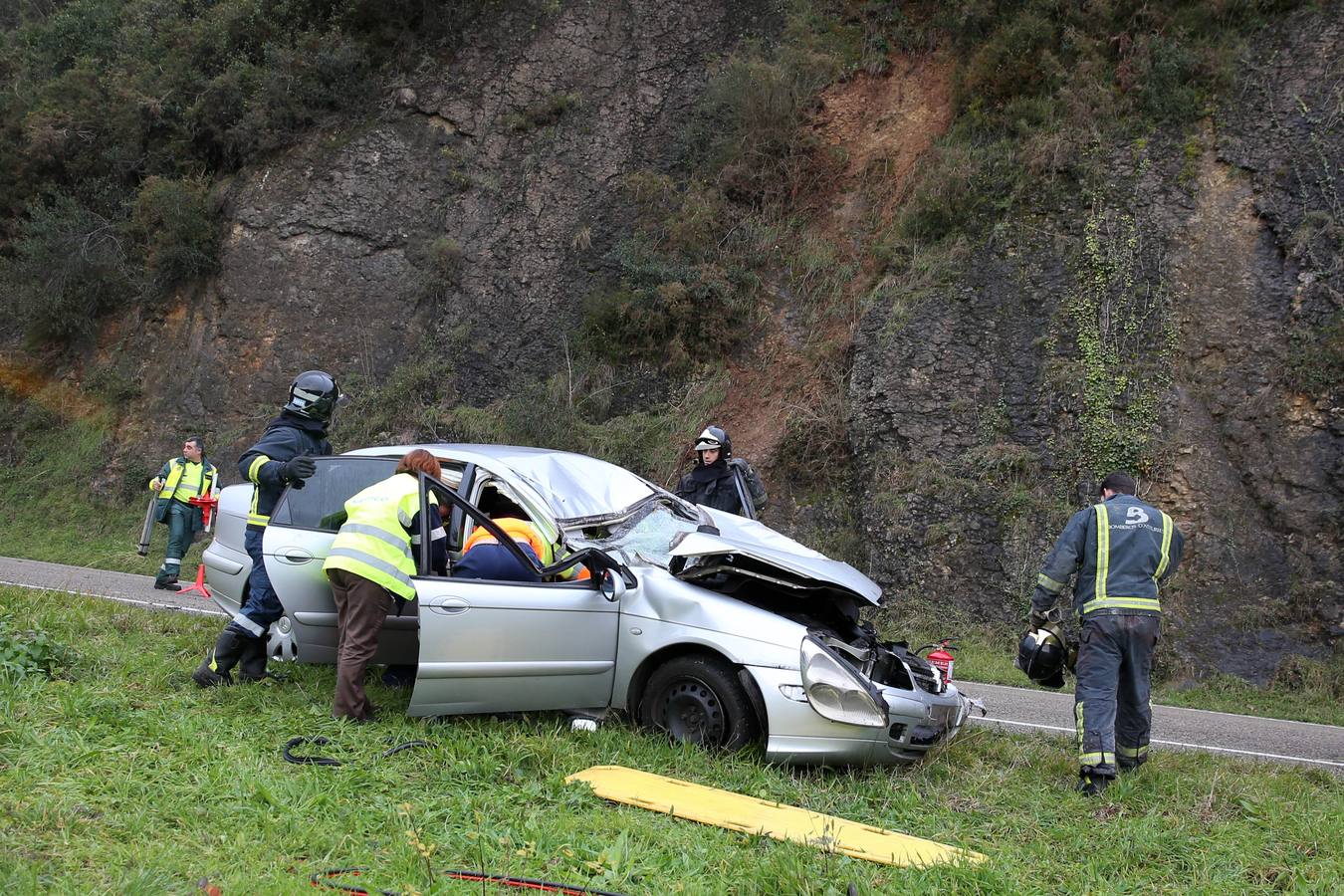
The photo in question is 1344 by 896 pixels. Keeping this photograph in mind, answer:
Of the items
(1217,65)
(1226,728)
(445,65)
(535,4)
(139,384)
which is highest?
(535,4)

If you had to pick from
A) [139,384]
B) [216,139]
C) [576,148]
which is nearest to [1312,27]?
[576,148]

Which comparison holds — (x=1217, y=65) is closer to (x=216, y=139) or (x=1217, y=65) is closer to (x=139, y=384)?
(x=216, y=139)

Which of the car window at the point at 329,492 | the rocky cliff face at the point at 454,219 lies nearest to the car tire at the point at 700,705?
the car window at the point at 329,492

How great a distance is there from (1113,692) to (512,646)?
3.29 metres

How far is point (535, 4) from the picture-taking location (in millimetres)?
19406

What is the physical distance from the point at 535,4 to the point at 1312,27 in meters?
13.4

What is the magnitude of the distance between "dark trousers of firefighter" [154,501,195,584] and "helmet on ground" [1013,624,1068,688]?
947cm

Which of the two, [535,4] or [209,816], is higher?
[535,4]

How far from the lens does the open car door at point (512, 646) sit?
507 centimetres

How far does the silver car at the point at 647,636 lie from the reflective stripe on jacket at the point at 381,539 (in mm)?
118

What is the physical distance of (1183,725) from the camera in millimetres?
7598

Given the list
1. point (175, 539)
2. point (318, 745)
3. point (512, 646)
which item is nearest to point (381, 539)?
point (512, 646)

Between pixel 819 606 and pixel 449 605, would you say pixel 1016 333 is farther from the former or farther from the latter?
pixel 449 605

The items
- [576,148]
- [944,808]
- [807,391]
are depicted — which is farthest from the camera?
[576,148]
